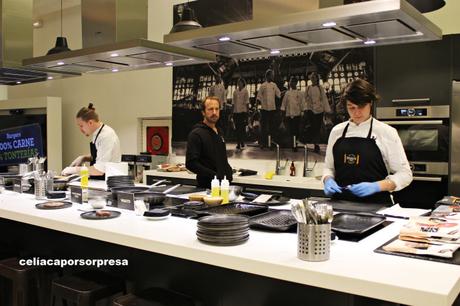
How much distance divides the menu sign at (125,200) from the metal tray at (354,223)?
126 cm

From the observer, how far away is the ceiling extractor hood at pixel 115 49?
3.52 metres

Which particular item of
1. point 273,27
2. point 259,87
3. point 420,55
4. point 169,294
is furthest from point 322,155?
point 169,294

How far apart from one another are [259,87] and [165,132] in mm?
1838

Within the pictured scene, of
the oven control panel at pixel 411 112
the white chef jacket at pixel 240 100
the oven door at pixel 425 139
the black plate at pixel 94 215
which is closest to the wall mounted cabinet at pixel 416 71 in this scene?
the oven control panel at pixel 411 112

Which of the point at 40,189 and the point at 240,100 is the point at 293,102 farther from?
the point at 40,189

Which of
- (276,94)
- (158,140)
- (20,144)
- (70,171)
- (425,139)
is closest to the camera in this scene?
(425,139)

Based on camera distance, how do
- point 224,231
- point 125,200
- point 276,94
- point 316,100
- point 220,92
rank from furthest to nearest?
point 220,92 → point 276,94 → point 316,100 → point 125,200 → point 224,231

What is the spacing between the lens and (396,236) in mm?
2137

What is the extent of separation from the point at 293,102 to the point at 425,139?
1.73 m

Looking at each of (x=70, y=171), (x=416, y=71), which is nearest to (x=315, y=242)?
(x=416, y=71)

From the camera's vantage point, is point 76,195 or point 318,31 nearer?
point 318,31

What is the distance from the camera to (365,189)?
3.16 meters

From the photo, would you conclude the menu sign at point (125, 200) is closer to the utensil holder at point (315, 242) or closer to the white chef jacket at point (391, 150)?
the utensil holder at point (315, 242)

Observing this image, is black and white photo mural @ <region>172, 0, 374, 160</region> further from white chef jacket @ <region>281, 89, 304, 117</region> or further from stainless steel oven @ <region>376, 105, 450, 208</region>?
stainless steel oven @ <region>376, 105, 450, 208</region>
